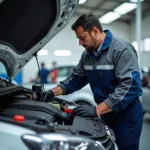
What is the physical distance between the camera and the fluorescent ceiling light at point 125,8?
11461 mm

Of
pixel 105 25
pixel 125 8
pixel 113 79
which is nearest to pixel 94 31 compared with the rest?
pixel 113 79

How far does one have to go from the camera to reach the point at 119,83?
2.32 meters

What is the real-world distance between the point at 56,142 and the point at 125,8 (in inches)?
449

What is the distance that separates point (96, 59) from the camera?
2.49 meters

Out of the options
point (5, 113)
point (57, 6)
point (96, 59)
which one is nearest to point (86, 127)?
point (5, 113)

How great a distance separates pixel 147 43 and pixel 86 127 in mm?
12686

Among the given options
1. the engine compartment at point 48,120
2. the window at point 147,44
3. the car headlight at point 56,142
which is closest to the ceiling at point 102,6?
the window at point 147,44

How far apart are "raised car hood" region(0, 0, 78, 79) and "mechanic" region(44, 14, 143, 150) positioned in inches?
9.0

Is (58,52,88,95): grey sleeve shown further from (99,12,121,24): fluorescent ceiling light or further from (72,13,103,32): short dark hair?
(99,12,121,24): fluorescent ceiling light

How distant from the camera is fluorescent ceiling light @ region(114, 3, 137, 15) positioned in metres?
11.5

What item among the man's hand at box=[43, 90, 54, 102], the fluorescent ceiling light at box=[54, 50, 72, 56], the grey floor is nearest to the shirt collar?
the man's hand at box=[43, 90, 54, 102]

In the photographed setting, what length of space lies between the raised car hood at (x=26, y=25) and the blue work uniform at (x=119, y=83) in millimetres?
424

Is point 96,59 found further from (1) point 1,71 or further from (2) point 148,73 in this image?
(2) point 148,73

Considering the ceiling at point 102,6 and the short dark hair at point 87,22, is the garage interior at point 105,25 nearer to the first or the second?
the ceiling at point 102,6
